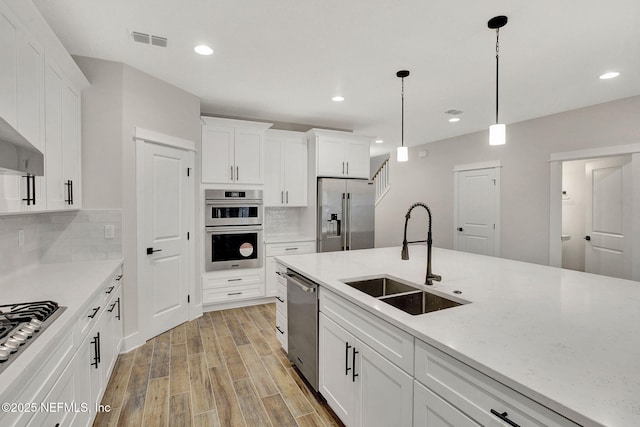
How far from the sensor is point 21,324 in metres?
1.24

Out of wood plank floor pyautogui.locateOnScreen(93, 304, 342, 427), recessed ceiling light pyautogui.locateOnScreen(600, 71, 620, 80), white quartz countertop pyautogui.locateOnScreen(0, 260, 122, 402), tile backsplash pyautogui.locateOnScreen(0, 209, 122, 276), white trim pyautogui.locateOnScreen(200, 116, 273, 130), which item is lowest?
wood plank floor pyautogui.locateOnScreen(93, 304, 342, 427)

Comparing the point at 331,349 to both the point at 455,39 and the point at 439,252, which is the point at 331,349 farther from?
the point at 455,39

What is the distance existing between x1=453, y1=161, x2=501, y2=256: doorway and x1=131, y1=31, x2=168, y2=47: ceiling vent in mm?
4933

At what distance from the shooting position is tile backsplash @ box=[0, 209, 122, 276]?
90.4 inches

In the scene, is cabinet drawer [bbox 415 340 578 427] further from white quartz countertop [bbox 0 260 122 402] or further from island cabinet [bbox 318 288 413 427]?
white quartz countertop [bbox 0 260 122 402]

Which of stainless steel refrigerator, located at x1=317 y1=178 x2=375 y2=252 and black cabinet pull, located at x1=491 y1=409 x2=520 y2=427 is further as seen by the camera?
stainless steel refrigerator, located at x1=317 y1=178 x2=375 y2=252

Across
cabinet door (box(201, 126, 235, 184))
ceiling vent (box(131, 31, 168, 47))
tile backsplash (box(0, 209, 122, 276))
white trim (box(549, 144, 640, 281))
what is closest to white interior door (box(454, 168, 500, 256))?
white trim (box(549, 144, 640, 281))

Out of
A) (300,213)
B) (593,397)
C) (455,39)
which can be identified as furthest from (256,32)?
(300,213)

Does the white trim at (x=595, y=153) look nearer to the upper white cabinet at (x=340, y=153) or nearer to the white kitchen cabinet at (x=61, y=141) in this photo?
the upper white cabinet at (x=340, y=153)

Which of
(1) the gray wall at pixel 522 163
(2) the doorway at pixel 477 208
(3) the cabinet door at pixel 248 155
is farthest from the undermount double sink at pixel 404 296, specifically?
(2) the doorway at pixel 477 208

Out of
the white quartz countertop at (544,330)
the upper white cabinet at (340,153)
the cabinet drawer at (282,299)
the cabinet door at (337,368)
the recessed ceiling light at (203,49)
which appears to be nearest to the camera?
the white quartz countertop at (544,330)

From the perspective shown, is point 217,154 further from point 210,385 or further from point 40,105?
point 210,385

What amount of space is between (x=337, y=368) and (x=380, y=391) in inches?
17.1

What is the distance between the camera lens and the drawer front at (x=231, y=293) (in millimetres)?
3881
